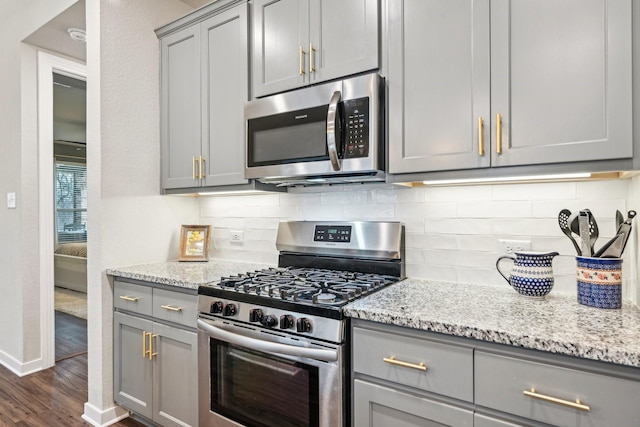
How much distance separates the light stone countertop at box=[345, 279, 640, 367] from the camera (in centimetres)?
98

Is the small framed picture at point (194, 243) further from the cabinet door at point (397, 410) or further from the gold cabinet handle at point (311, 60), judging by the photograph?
the cabinet door at point (397, 410)

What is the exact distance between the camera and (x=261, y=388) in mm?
1588

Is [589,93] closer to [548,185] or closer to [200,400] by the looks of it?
[548,185]

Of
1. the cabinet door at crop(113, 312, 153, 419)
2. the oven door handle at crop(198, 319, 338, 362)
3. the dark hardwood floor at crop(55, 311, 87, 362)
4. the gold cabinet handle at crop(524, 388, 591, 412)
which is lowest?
the dark hardwood floor at crop(55, 311, 87, 362)

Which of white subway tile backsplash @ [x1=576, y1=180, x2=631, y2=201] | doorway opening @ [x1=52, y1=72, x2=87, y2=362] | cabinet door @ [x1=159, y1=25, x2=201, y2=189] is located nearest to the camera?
white subway tile backsplash @ [x1=576, y1=180, x2=631, y2=201]

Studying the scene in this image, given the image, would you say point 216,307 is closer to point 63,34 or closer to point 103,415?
point 103,415

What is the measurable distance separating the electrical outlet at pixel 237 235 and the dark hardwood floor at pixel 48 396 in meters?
1.20

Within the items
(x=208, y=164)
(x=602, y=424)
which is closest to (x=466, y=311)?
(x=602, y=424)

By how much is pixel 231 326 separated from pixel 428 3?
1.56 meters

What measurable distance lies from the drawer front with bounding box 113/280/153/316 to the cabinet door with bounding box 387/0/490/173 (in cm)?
147

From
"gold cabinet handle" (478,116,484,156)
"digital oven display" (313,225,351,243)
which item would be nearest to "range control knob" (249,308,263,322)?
"digital oven display" (313,225,351,243)

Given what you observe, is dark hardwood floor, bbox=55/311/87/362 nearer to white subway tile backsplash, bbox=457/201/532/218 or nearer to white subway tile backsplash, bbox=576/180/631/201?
white subway tile backsplash, bbox=457/201/532/218

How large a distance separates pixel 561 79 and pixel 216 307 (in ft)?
5.22

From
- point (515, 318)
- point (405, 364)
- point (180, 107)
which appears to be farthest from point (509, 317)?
point (180, 107)
